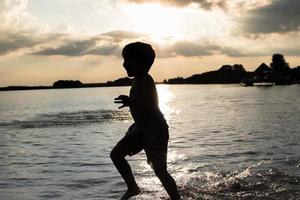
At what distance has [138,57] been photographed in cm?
651

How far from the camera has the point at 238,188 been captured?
899 centimetres

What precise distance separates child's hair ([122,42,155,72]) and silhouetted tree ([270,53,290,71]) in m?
182

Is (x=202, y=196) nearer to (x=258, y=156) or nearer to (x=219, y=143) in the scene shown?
(x=258, y=156)

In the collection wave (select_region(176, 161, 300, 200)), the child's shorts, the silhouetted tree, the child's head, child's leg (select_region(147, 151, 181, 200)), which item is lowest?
wave (select_region(176, 161, 300, 200))

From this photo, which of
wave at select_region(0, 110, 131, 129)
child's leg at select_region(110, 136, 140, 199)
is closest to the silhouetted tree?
wave at select_region(0, 110, 131, 129)

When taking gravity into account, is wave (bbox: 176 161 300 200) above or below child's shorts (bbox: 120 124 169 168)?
below

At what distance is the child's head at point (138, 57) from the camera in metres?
6.50

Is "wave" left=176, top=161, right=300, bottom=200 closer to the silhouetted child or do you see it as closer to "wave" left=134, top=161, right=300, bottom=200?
"wave" left=134, top=161, right=300, bottom=200

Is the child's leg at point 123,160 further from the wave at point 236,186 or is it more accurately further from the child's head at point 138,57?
the wave at point 236,186

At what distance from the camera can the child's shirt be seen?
251 inches

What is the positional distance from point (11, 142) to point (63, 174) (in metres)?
11.1

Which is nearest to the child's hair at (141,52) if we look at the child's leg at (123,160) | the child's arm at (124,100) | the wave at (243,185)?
the child's arm at (124,100)

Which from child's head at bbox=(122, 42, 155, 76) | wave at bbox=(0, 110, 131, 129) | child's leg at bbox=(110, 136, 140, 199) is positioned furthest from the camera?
wave at bbox=(0, 110, 131, 129)

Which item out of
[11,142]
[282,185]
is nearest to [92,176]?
[282,185]
